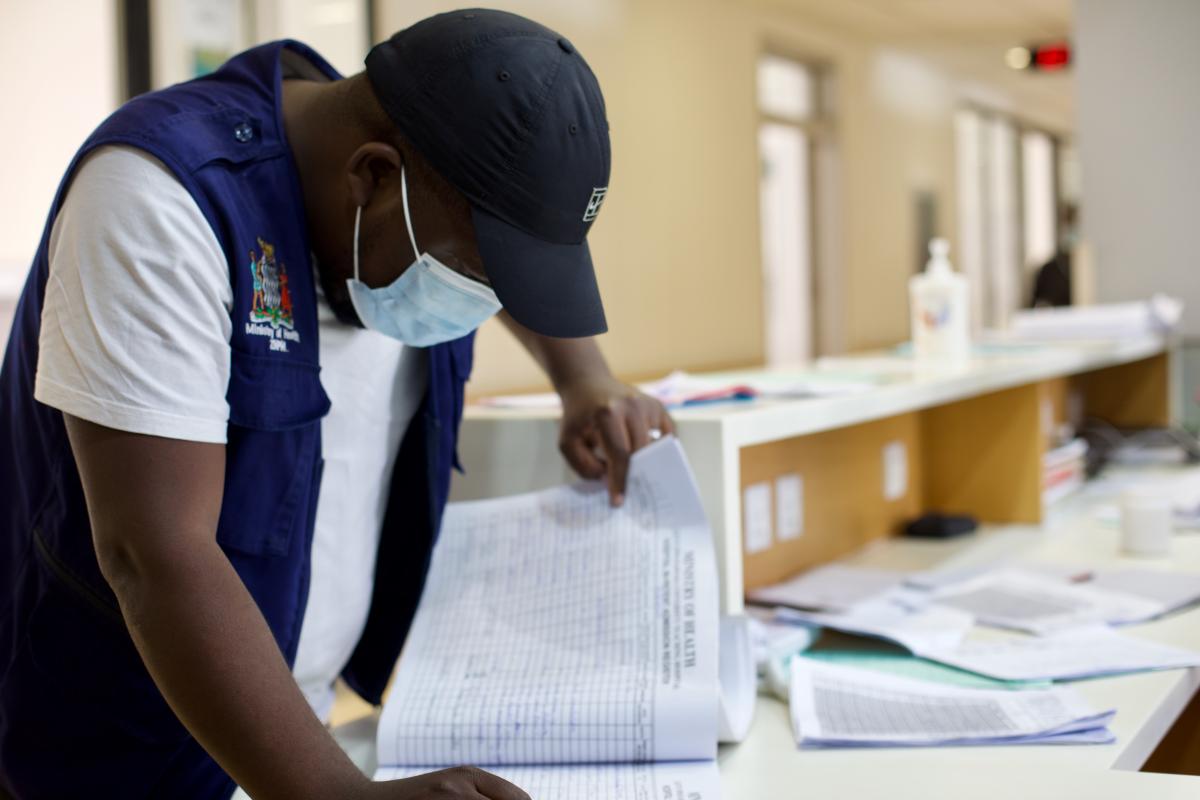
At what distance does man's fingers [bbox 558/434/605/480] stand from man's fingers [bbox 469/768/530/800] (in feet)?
1.47

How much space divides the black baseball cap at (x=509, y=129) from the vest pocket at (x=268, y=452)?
18cm

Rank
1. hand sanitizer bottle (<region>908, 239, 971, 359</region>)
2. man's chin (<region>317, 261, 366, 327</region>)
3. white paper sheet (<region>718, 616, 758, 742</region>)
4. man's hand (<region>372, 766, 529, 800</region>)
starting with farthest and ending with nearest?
hand sanitizer bottle (<region>908, 239, 971, 359</region>)
white paper sheet (<region>718, 616, 758, 742</region>)
man's chin (<region>317, 261, 366, 327</region>)
man's hand (<region>372, 766, 529, 800</region>)

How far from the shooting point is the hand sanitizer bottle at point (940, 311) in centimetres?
208

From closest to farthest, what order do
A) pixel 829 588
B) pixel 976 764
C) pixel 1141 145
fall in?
pixel 976 764
pixel 829 588
pixel 1141 145

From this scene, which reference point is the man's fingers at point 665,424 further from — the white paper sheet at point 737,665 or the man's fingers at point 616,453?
the white paper sheet at point 737,665

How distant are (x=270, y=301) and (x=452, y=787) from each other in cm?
39

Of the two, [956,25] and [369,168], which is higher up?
[956,25]

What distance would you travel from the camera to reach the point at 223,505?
35.1 inches

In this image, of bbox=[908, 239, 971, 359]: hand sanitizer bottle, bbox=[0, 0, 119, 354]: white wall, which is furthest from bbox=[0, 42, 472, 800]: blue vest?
bbox=[0, 0, 119, 354]: white wall

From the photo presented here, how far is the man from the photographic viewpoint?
0.74 metres

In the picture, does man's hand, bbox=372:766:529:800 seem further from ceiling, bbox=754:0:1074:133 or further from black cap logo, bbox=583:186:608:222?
ceiling, bbox=754:0:1074:133

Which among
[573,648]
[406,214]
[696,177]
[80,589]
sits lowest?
[573,648]

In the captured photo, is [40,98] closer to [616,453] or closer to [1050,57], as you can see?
[616,453]

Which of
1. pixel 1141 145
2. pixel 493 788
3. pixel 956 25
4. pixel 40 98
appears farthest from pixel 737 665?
pixel 956 25
